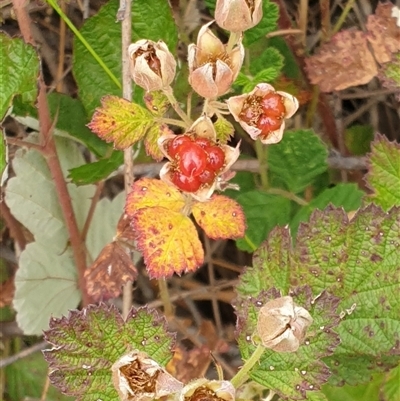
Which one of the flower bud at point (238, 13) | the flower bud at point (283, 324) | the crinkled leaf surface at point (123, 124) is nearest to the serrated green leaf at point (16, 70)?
the crinkled leaf surface at point (123, 124)

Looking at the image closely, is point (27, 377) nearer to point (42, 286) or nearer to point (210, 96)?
point (42, 286)

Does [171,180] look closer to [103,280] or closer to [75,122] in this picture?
[103,280]

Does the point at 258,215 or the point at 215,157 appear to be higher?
the point at 215,157

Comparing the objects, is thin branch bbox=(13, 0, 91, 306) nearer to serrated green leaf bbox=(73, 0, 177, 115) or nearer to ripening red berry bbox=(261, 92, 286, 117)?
serrated green leaf bbox=(73, 0, 177, 115)

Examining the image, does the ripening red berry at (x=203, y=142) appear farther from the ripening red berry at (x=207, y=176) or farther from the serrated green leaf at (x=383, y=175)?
the serrated green leaf at (x=383, y=175)

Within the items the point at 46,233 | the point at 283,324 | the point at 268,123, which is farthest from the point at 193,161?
the point at 46,233

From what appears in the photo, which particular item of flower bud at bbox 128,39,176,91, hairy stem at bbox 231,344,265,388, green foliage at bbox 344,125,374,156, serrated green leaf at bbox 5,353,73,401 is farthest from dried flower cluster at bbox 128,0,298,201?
serrated green leaf at bbox 5,353,73,401
